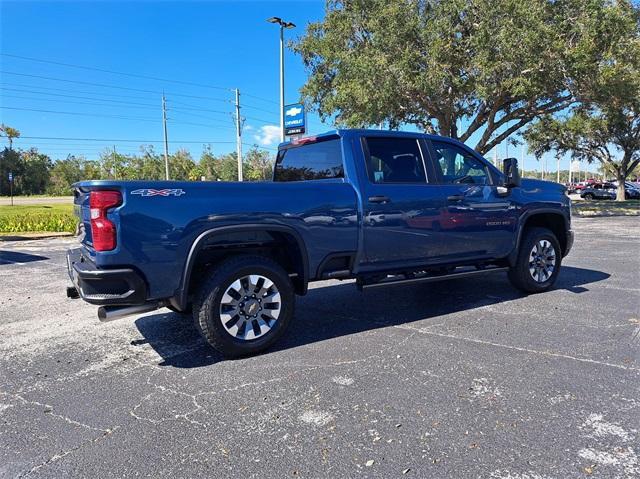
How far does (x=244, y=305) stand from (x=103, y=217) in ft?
4.37

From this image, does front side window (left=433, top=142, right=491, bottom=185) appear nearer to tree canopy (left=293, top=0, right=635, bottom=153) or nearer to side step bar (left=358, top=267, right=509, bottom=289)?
side step bar (left=358, top=267, right=509, bottom=289)

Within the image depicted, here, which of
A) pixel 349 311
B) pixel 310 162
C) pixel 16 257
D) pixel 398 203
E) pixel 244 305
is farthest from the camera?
pixel 16 257

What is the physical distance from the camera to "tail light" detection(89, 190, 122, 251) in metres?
3.54

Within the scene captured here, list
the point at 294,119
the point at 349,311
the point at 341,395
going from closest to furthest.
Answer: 1. the point at 341,395
2. the point at 349,311
3. the point at 294,119

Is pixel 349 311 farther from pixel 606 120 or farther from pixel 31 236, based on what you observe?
pixel 606 120

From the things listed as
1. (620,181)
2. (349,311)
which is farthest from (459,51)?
(620,181)

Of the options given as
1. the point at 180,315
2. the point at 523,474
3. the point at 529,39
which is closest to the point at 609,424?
the point at 523,474

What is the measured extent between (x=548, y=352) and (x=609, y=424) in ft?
3.94

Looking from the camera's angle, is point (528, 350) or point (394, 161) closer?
point (528, 350)

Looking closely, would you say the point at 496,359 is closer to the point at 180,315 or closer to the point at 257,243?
the point at 257,243

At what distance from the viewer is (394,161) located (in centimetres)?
509

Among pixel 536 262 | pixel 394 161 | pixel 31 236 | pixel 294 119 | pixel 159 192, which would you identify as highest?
pixel 294 119

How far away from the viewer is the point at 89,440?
2840 millimetres

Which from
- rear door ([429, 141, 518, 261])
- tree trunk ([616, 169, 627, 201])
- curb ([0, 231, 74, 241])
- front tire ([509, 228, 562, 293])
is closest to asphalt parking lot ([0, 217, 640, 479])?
front tire ([509, 228, 562, 293])
